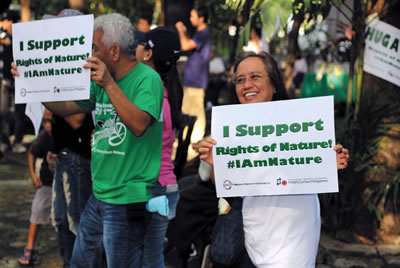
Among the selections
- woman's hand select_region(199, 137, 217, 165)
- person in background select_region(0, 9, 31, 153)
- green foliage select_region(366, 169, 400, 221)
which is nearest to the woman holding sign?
woman's hand select_region(199, 137, 217, 165)

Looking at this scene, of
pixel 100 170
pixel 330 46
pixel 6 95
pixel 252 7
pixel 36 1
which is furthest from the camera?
pixel 36 1

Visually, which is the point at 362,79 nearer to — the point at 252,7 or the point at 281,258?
the point at 252,7

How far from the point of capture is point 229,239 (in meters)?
2.90

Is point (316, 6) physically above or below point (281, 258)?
above

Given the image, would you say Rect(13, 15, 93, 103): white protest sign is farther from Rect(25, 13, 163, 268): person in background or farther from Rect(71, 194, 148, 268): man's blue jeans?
Rect(71, 194, 148, 268): man's blue jeans

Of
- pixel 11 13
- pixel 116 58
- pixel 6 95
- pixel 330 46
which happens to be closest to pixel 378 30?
pixel 330 46

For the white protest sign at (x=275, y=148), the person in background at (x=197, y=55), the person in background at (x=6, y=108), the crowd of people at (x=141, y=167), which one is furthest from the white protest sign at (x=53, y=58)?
the person in background at (x=6, y=108)

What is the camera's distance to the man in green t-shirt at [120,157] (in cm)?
320

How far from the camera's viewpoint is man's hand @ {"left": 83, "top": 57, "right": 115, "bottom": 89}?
3.01 meters

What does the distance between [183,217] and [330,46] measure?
123 inches

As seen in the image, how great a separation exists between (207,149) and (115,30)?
32.7 inches

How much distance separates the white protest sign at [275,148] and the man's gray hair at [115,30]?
704mm

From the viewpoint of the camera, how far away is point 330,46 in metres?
6.98

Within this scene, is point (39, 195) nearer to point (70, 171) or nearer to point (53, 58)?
point (70, 171)
